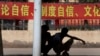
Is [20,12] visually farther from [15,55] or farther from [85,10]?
[15,55]

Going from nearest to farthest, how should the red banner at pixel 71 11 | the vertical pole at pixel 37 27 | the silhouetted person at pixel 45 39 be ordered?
the vertical pole at pixel 37 27 → the red banner at pixel 71 11 → the silhouetted person at pixel 45 39

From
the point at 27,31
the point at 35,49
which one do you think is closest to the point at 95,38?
the point at 27,31

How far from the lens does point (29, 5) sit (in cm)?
1020

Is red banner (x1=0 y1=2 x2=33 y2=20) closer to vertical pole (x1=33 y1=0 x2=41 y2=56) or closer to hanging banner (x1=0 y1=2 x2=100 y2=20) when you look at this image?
hanging banner (x1=0 y1=2 x2=100 y2=20)

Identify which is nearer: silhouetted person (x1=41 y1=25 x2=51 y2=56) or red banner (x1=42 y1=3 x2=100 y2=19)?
red banner (x1=42 y1=3 x2=100 y2=19)

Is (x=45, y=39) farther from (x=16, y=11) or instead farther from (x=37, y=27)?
(x=37, y=27)

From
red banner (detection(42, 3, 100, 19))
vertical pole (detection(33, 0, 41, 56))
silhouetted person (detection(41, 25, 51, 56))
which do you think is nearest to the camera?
vertical pole (detection(33, 0, 41, 56))

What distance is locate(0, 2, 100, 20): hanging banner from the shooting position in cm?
1004

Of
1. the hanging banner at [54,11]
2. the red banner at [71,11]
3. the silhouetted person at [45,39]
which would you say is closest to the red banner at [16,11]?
the hanging banner at [54,11]

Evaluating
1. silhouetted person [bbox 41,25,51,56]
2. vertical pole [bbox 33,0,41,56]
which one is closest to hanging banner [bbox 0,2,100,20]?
silhouetted person [bbox 41,25,51,56]

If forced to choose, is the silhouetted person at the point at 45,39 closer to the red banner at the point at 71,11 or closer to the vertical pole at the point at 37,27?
the red banner at the point at 71,11

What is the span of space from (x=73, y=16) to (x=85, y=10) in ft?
1.29

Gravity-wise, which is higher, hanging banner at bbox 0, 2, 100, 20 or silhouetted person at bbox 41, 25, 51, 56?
hanging banner at bbox 0, 2, 100, 20

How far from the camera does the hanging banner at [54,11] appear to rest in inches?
395
